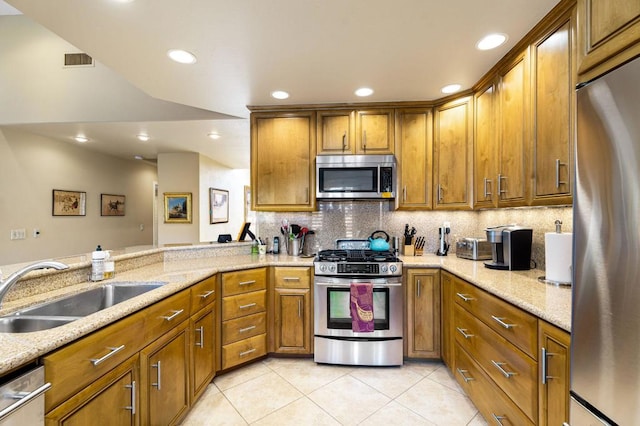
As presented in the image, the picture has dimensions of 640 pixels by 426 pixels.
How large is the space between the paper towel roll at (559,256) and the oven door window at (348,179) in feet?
4.69

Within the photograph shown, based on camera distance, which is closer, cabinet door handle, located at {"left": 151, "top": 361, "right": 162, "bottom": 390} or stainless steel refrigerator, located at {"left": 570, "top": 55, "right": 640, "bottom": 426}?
stainless steel refrigerator, located at {"left": 570, "top": 55, "right": 640, "bottom": 426}

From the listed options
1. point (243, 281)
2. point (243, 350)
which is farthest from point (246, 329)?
point (243, 281)

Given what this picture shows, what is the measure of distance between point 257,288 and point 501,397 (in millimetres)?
1822

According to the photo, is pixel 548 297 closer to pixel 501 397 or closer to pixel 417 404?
pixel 501 397

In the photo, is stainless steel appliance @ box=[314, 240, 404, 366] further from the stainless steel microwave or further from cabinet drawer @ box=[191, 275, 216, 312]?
cabinet drawer @ box=[191, 275, 216, 312]

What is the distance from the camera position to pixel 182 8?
1.48 meters

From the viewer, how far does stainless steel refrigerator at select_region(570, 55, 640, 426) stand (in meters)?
0.73

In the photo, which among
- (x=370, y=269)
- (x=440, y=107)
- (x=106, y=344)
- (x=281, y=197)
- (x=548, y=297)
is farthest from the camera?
(x=281, y=197)

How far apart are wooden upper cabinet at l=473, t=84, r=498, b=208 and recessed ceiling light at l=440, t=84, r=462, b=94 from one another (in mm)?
179

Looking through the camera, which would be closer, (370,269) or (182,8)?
(182,8)

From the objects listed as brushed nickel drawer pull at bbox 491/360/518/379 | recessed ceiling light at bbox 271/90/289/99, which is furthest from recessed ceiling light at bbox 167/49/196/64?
brushed nickel drawer pull at bbox 491/360/518/379

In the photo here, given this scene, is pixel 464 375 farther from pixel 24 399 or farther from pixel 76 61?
pixel 76 61

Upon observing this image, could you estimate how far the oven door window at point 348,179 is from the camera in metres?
2.73

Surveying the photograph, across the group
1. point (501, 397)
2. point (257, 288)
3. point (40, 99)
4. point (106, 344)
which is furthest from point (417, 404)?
point (40, 99)
